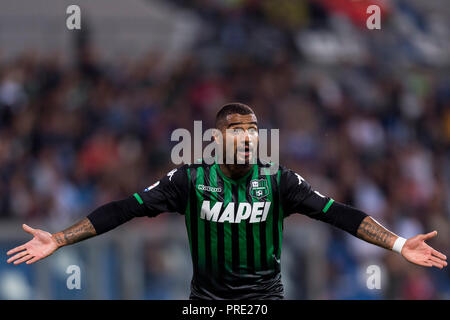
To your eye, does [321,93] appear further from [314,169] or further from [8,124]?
[8,124]

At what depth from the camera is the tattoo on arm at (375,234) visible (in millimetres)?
6062

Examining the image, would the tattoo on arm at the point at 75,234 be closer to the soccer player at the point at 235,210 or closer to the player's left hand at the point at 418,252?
the soccer player at the point at 235,210

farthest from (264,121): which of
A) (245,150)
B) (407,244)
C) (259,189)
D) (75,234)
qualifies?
(75,234)

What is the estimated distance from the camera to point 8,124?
12.2 meters

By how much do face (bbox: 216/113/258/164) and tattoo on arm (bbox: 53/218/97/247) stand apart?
1.22 metres

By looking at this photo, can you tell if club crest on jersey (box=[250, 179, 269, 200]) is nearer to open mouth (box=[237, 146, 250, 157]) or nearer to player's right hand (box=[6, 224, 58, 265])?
open mouth (box=[237, 146, 250, 157])

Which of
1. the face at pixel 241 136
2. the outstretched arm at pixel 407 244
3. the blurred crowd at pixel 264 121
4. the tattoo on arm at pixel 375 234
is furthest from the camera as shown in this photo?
the blurred crowd at pixel 264 121

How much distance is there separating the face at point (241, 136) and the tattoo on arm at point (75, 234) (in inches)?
47.9

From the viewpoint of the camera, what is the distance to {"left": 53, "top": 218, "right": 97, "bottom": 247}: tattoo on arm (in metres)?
6.07

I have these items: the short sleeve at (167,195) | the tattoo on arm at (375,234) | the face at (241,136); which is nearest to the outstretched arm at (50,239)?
the short sleeve at (167,195)

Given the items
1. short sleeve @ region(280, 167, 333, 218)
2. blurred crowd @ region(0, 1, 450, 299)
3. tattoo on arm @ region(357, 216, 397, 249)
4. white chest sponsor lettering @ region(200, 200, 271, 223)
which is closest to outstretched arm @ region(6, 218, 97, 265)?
white chest sponsor lettering @ region(200, 200, 271, 223)

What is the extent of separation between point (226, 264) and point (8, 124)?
674 cm

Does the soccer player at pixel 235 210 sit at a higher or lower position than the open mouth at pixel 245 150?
lower

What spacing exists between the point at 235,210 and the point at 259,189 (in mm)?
245
